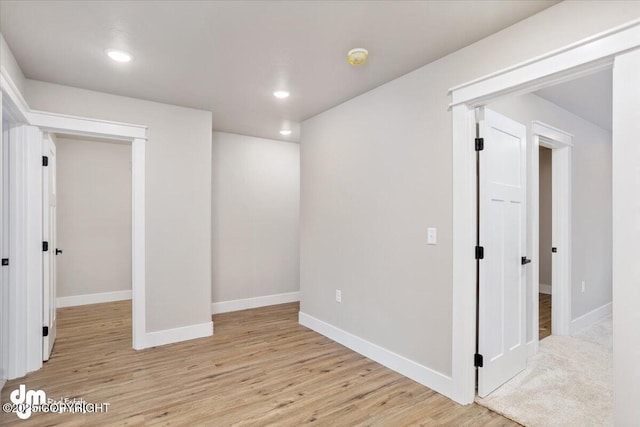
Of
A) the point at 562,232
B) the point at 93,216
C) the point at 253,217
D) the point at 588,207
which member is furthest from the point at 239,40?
the point at 93,216

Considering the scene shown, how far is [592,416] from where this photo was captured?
2275mm

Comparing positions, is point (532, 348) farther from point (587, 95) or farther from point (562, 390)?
point (587, 95)

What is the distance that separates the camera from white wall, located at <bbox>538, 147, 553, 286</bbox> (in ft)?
19.4

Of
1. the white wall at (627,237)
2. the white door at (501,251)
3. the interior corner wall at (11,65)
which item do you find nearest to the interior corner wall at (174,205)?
the interior corner wall at (11,65)

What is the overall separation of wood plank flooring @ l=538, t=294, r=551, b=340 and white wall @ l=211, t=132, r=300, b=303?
3408mm

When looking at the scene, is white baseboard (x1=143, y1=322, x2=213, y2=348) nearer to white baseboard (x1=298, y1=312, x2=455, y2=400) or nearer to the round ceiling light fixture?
white baseboard (x1=298, y1=312, x2=455, y2=400)

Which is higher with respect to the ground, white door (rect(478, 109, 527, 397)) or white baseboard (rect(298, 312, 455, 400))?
white door (rect(478, 109, 527, 397))

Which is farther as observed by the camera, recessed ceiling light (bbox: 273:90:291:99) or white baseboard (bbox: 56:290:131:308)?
white baseboard (bbox: 56:290:131:308)

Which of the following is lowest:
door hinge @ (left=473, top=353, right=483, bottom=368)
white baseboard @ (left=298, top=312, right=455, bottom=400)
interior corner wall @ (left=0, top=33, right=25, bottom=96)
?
white baseboard @ (left=298, top=312, right=455, bottom=400)

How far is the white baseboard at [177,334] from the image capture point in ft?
11.5

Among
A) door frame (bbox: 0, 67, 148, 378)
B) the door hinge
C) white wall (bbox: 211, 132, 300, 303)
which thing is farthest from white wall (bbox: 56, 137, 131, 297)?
the door hinge

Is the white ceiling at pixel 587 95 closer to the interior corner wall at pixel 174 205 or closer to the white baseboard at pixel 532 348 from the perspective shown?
the white baseboard at pixel 532 348

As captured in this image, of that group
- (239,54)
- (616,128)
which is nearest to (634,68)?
(616,128)

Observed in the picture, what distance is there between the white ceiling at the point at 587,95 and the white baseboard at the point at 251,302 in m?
4.24
